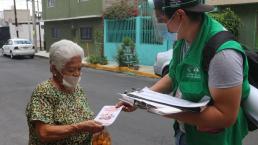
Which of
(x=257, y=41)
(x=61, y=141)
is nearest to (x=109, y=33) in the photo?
(x=257, y=41)

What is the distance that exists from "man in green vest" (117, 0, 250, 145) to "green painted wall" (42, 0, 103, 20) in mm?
20879

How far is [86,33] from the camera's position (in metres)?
25.0

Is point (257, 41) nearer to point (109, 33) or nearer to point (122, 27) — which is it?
point (122, 27)

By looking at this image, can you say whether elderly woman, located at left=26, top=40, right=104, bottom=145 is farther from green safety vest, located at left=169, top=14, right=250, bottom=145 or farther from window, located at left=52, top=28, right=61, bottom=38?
window, located at left=52, top=28, right=61, bottom=38

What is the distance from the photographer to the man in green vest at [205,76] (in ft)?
5.85

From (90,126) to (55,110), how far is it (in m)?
0.25

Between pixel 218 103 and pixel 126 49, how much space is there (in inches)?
575

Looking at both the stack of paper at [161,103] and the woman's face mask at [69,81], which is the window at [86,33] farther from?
the stack of paper at [161,103]

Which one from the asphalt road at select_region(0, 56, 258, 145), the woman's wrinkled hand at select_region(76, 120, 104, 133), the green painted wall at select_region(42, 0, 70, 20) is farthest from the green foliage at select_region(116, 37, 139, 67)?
the woman's wrinkled hand at select_region(76, 120, 104, 133)

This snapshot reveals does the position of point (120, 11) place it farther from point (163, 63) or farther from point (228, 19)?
point (163, 63)

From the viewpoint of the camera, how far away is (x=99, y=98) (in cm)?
945

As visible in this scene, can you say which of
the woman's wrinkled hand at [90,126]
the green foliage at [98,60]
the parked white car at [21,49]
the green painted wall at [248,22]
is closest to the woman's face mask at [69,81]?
the woman's wrinkled hand at [90,126]

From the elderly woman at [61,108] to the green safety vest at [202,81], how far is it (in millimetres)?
556

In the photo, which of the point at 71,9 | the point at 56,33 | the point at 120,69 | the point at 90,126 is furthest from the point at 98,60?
the point at 90,126
